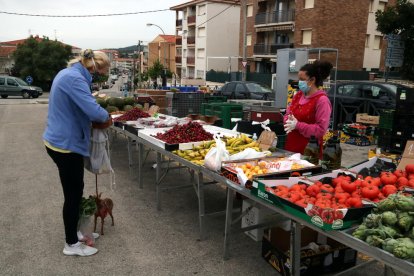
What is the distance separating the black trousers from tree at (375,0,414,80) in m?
13.1

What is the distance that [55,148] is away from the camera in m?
3.48

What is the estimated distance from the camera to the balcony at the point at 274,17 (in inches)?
1207

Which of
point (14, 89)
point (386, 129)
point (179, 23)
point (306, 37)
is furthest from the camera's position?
point (179, 23)

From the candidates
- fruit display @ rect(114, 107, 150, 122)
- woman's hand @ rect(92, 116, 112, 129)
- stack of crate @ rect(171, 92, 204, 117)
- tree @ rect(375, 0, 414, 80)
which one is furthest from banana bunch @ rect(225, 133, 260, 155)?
tree @ rect(375, 0, 414, 80)

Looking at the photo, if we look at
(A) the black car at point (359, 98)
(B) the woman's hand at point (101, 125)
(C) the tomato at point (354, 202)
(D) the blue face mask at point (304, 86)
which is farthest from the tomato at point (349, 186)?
(A) the black car at point (359, 98)

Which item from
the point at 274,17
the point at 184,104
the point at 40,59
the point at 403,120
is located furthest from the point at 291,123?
the point at 40,59

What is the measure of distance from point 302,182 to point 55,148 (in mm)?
2227

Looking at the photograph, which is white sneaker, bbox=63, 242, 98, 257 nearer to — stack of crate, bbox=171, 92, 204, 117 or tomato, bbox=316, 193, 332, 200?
tomato, bbox=316, 193, 332, 200

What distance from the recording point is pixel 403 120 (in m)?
7.89

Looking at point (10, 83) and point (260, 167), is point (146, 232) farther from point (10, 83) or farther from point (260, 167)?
point (10, 83)

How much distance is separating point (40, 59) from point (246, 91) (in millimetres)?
38817

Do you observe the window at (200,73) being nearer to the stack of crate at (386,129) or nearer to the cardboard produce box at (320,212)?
the stack of crate at (386,129)

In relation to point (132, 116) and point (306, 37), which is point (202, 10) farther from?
point (132, 116)

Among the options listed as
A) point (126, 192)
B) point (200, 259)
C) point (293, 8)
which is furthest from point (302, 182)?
point (293, 8)
